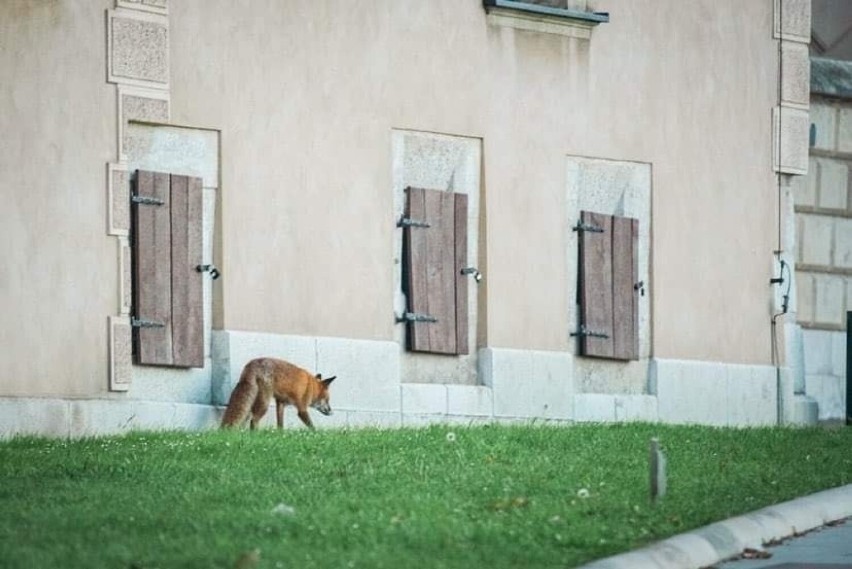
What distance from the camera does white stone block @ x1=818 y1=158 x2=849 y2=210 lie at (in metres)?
25.6

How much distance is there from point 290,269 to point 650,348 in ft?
15.9

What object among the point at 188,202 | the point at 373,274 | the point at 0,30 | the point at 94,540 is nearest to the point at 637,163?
the point at 373,274

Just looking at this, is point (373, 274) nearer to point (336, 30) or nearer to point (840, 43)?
point (336, 30)

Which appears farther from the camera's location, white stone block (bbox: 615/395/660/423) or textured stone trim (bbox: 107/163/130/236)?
white stone block (bbox: 615/395/660/423)

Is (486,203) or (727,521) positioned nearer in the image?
(727,521)

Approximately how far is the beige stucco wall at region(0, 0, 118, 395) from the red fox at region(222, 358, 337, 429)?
1.17m

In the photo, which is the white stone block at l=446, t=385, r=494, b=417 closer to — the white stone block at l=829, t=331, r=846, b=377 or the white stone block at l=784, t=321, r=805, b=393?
the white stone block at l=784, t=321, r=805, b=393

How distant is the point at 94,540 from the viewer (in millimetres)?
11781

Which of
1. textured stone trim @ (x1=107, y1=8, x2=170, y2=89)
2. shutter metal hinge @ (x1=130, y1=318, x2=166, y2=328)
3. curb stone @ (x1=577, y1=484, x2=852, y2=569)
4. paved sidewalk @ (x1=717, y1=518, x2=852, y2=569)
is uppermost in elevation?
textured stone trim @ (x1=107, y1=8, x2=170, y2=89)

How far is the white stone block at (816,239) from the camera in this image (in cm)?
2539

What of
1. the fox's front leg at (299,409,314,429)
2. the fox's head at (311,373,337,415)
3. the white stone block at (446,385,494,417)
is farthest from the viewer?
the white stone block at (446,385,494,417)

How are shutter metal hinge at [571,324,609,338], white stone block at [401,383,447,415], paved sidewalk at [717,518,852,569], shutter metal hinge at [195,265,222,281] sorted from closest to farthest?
paved sidewalk at [717,518,852,569], shutter metal hinge at [195,265,222,281], white stone block at [401,383,447,415], shutter metal hinge at [571,324,609,338]

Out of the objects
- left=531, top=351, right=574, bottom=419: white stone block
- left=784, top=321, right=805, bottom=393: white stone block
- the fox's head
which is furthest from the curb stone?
left=784, top=321, right=805, bottom=393: white stone block

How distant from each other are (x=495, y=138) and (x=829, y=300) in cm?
562
